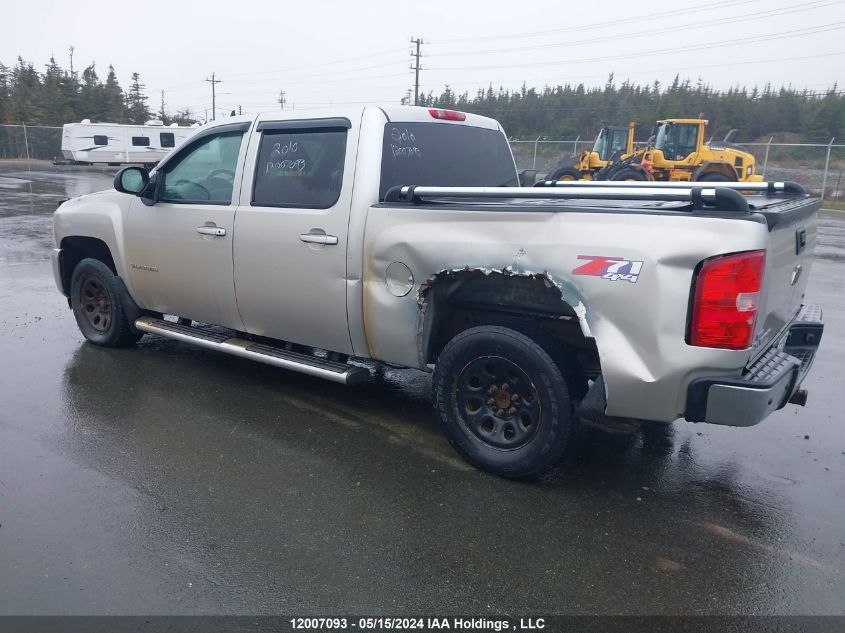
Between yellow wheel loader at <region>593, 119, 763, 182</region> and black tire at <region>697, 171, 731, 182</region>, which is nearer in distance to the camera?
black tire at <region>697, 171, 731, 182</region>

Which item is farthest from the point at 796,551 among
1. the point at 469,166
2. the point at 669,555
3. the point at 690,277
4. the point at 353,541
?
the point at 469,166

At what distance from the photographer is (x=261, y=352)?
15.5 feet

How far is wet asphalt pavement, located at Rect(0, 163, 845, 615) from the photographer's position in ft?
9.25

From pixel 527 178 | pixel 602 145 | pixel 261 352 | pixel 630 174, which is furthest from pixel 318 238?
pixel 602 145

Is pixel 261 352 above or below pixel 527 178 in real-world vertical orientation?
below

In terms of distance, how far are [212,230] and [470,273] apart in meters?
2.08

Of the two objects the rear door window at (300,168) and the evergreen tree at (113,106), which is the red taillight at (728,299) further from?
the evergreen tree at (113,106)

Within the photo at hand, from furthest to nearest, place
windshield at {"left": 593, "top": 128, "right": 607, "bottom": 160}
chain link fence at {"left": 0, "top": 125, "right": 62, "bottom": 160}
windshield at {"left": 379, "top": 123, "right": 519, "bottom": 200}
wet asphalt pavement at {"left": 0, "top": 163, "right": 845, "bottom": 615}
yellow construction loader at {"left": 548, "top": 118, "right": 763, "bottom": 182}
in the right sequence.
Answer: chain link fence at {"left": 0, "top": 125, "right": 62, "bottom": 160}
windshield at {"left": 593, "top": 128, "right": 607, "bottom": 160}
yellow construction loader at {"left": 548, "top": 118, "right": 763, "bottom": 182}
windshield at {"left": 379, "top": 123, "right": 519, "bottom": 200}
wet asphalt pavement at {"left": 0, "top": 163, "right": 845, "bottom": 615}

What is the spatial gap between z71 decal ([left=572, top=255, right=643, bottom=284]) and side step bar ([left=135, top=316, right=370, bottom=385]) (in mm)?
1667

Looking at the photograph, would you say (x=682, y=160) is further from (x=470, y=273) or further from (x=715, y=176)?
(x=470, y=273)

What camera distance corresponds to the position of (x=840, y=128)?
48.8 metres

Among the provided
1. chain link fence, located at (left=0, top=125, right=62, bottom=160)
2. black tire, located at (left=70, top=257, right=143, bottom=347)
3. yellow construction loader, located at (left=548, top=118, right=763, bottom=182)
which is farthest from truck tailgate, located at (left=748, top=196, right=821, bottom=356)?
chain link fence, located at (left=0, top=125, right=62, bottom=160)

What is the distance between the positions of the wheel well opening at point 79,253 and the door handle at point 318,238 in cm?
234

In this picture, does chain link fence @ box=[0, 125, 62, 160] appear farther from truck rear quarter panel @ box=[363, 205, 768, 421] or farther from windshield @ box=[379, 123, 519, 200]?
truck rear quarter panel @ box=[363, 205, 768, 421]
